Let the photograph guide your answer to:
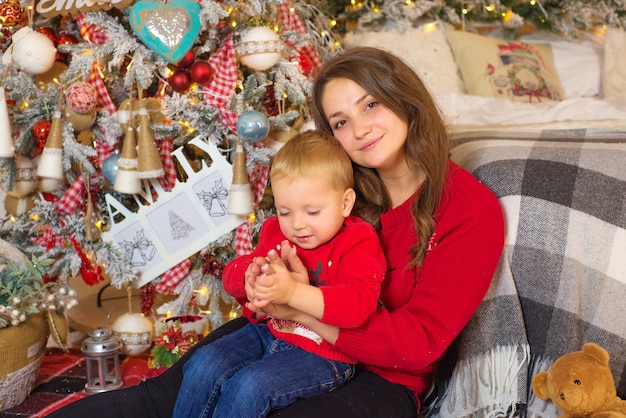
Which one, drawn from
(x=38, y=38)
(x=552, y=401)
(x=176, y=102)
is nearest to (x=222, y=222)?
(x=176, y=102)

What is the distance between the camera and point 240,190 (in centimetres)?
208

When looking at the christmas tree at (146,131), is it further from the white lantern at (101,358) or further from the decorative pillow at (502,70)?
the decorative pillow at (502,70)

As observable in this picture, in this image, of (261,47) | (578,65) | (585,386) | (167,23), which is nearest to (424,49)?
(578,65)

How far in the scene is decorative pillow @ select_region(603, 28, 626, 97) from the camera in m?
3.03

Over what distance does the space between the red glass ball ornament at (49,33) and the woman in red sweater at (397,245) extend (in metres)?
1.07

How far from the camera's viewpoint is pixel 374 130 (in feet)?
4.71

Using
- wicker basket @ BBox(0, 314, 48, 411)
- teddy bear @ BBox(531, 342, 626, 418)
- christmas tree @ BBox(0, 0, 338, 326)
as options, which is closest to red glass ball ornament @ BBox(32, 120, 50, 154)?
christmas tree @ BBox(0, 0, 338, 326)

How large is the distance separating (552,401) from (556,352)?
97mm

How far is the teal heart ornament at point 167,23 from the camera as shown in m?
2.00

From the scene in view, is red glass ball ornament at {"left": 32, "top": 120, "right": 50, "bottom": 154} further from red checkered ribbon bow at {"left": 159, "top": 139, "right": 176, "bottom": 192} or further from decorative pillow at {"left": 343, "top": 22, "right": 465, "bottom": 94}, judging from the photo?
decorative pillow at {"left": 343, "top": 22, "right": 465, "bottom": 94}

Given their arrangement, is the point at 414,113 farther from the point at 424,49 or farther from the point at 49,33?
the point at 424,49

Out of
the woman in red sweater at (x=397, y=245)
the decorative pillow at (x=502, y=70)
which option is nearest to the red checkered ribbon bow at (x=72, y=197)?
the woman in red sweater at (x=397, y=245)

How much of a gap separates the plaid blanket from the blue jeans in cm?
28

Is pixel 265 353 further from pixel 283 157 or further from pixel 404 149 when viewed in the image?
pixel 404 149
